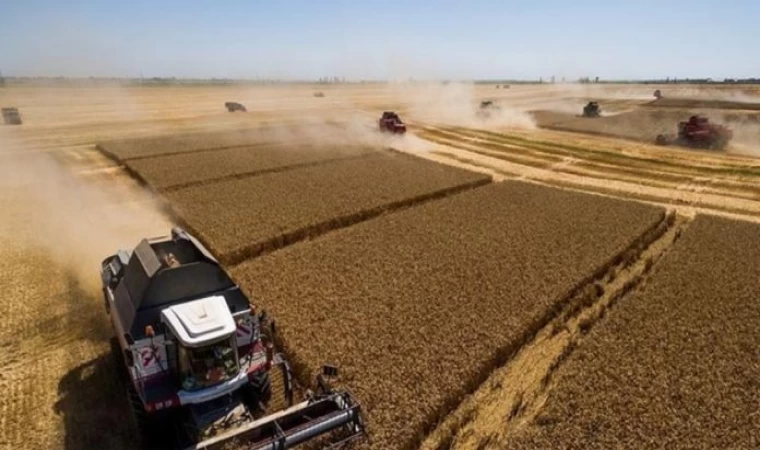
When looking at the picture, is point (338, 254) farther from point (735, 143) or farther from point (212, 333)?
point (735, 143)

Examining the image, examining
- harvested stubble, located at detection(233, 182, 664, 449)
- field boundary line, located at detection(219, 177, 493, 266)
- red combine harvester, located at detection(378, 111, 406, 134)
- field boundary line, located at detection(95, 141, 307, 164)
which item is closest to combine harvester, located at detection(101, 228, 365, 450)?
harvested stubble, located at detection(233, 182, 664, 449)

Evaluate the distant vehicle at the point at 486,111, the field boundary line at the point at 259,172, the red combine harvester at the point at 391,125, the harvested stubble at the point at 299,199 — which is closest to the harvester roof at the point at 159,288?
the harvested stubble at the point at 299,199

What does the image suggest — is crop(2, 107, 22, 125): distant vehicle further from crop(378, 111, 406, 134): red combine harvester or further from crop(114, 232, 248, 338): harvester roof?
crop(114, 232, 248, 338): harvester roof

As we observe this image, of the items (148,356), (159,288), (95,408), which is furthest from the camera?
(95,408)

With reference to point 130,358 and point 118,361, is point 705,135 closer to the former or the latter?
point 118,361

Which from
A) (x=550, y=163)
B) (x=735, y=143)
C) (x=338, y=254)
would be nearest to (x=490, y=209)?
(x=338, y=254)

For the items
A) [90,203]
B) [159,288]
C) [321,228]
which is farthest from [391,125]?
[159,288]

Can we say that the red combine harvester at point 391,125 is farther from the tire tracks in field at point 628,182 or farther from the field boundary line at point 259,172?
the field boundary line at point 259,172
